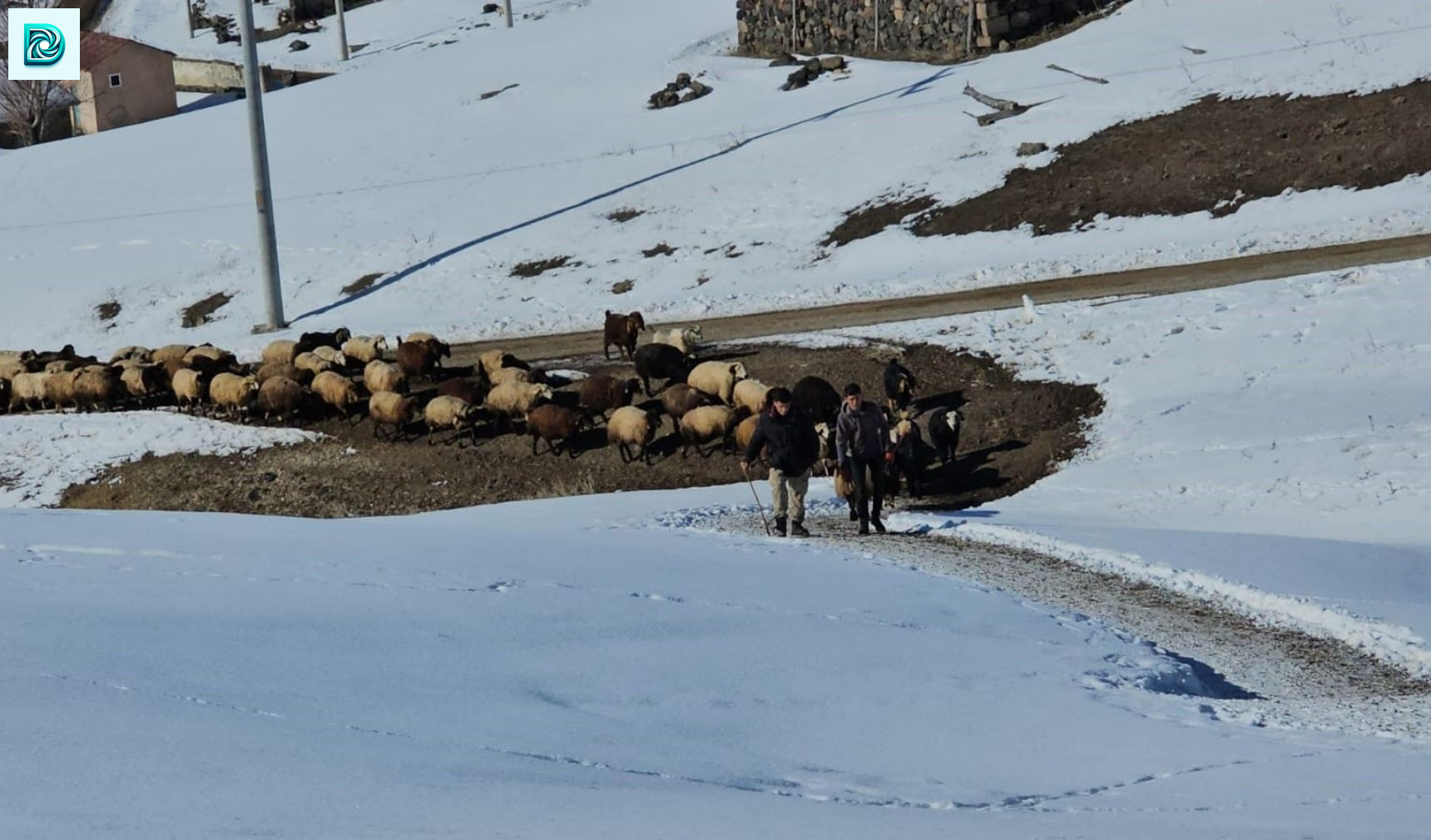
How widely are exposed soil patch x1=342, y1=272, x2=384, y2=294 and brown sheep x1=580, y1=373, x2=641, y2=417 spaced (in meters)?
15.2

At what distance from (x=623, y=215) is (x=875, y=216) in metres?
6.56

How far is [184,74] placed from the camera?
79938 mm

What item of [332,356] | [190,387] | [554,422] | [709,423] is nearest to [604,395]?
[554,422]

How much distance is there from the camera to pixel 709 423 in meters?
21.8

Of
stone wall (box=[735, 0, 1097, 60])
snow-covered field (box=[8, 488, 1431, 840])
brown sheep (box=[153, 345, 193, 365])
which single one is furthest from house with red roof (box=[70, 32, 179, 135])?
snow-covered field (box=[8, 488, 1431, 840])

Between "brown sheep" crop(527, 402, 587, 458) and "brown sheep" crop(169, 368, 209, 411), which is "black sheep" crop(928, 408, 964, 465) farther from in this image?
"brown sheep" crop(169, 368, 209, 411)

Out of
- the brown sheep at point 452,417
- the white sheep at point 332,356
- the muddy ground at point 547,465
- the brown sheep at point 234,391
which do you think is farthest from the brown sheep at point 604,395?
the brown sheep at point 234,391

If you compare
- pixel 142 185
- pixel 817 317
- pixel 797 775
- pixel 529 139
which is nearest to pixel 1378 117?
pixel 817 317

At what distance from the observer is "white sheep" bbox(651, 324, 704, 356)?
2512 cm

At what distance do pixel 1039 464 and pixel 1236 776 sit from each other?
11678 mm

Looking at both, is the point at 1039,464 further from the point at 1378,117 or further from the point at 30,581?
the point at 1378,117

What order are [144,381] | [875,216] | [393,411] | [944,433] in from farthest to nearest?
1. [875,216]
2. [144,381]
3. [393,411]
4. [944,433]

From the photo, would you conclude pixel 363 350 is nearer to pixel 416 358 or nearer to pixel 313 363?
pixel 313 363

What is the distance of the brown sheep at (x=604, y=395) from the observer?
23.3 meters
